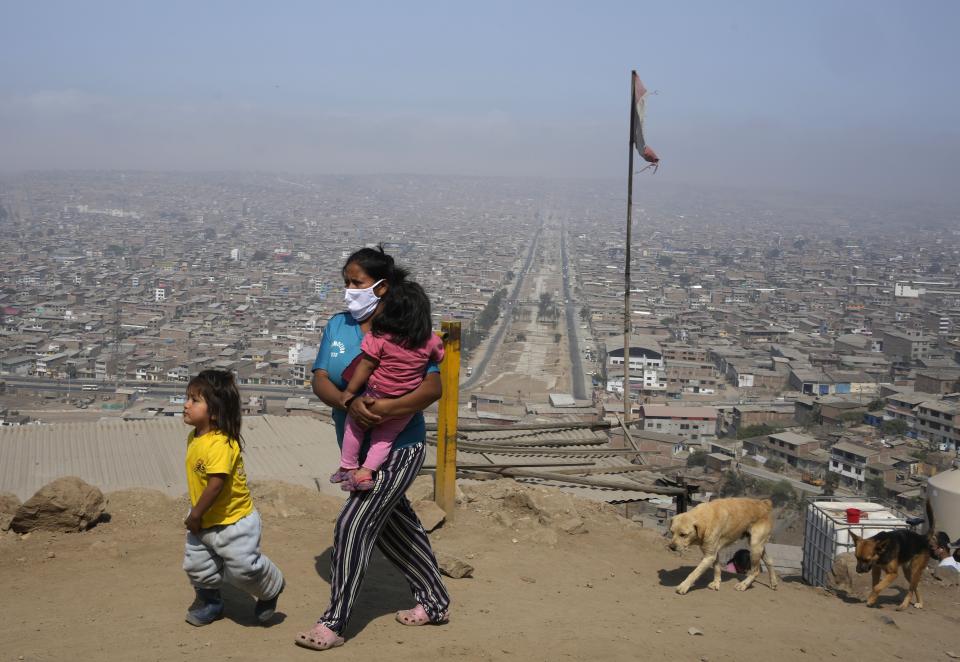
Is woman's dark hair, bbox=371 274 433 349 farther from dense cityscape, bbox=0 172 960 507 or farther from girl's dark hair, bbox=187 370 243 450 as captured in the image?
dense cityscape, bbox=0 172 960 507

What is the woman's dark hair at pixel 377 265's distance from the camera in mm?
3016

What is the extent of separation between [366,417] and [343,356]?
0.23 metres

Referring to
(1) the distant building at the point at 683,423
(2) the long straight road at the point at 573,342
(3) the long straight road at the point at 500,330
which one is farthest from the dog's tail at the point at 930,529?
(2) the long straight road at the point at 573,342

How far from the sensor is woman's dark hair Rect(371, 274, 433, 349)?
2.92 metres

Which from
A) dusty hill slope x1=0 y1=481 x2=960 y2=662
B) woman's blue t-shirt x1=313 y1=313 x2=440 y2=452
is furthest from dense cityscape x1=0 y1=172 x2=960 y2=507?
woman's blue t-shirt x1=313 y1=313 x2=440 y2=452

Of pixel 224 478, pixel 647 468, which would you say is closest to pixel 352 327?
pixel 224 478

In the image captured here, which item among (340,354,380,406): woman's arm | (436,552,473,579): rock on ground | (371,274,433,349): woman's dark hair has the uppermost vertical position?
(371,274,433,349): woman's dark hair

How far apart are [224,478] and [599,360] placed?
33.0m

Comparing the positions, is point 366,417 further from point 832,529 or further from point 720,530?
point 832,529

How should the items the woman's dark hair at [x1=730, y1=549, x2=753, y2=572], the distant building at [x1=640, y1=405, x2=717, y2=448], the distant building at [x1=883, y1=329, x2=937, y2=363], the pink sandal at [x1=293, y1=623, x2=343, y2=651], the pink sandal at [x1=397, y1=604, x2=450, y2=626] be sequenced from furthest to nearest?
the distant building at [x1=883, y1=329, x2=937, y2=363], the distant building at [x1=640, y1=405, x2=717, y2=448], the woman's dark hair at [x1=730, y1=549, x2=753, y2=572], the pink sandal at [x1=397, y1=604, x2=450, y2=626], the pink sandal at [x1=293, y1=623, x2=343, y2=651]

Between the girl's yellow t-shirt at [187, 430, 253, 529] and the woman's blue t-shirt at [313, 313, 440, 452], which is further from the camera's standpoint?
the woman's blue t-shirt at [313, 313, 440, 452]

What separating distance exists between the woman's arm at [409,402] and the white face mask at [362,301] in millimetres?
289

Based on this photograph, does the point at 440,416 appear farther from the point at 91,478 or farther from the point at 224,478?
the point at 91,478

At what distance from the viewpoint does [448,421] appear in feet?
14.8
